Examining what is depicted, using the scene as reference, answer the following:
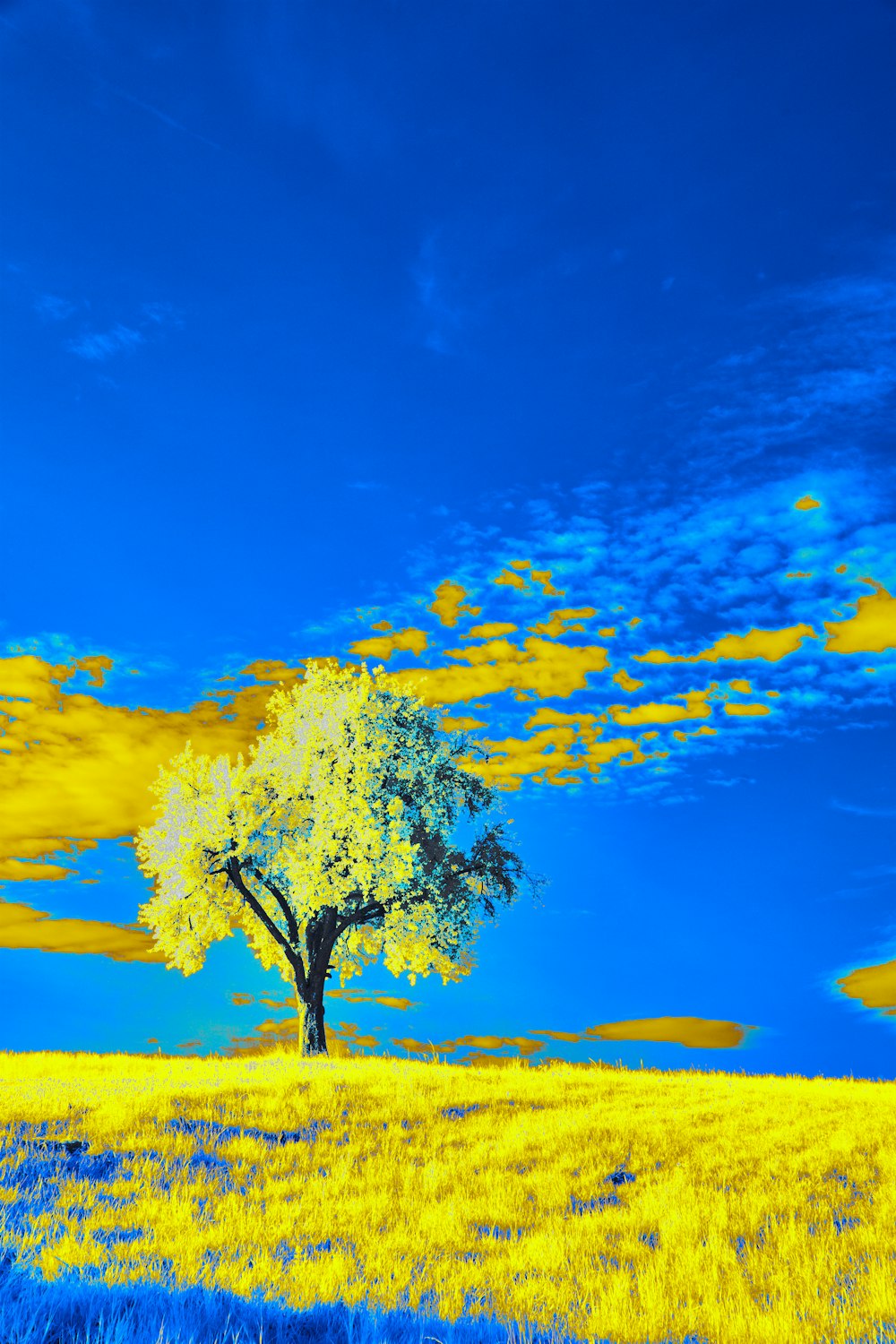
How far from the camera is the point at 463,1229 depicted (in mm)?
15344

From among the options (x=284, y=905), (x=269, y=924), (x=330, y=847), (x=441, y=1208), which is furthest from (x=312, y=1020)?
(x=441, y=1208)

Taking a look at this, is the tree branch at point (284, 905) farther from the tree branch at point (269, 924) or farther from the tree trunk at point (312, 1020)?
the tree trunk at point (312, 1020)

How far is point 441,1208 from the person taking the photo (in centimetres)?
1647

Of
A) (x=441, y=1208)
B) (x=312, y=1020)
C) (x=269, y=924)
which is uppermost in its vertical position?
(x=269, y=924)

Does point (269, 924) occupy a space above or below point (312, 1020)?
above

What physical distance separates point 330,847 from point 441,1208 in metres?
17.7

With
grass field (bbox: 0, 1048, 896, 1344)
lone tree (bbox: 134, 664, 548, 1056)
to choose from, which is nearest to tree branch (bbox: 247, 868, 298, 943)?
lone tree (bbox: 134, 664, 548, 1056)

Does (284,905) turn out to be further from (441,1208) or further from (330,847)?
(441,1208)

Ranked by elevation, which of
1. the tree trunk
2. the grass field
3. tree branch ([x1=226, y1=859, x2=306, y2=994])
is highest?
tree branch ([x1=226, y1=859, x2=306, y2=994])

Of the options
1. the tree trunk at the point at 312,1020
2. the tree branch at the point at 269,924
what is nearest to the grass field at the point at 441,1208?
the tree trunk at the point at 312,1020

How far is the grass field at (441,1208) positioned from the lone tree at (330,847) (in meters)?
6.37

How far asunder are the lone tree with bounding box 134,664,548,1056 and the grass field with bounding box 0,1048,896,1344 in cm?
637

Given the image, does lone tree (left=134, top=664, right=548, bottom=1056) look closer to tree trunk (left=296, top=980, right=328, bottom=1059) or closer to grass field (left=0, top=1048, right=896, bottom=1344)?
tree trunk (left=296, top=980, right=328, bottom=1059)

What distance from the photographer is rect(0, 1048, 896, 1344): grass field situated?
29.6 ft
